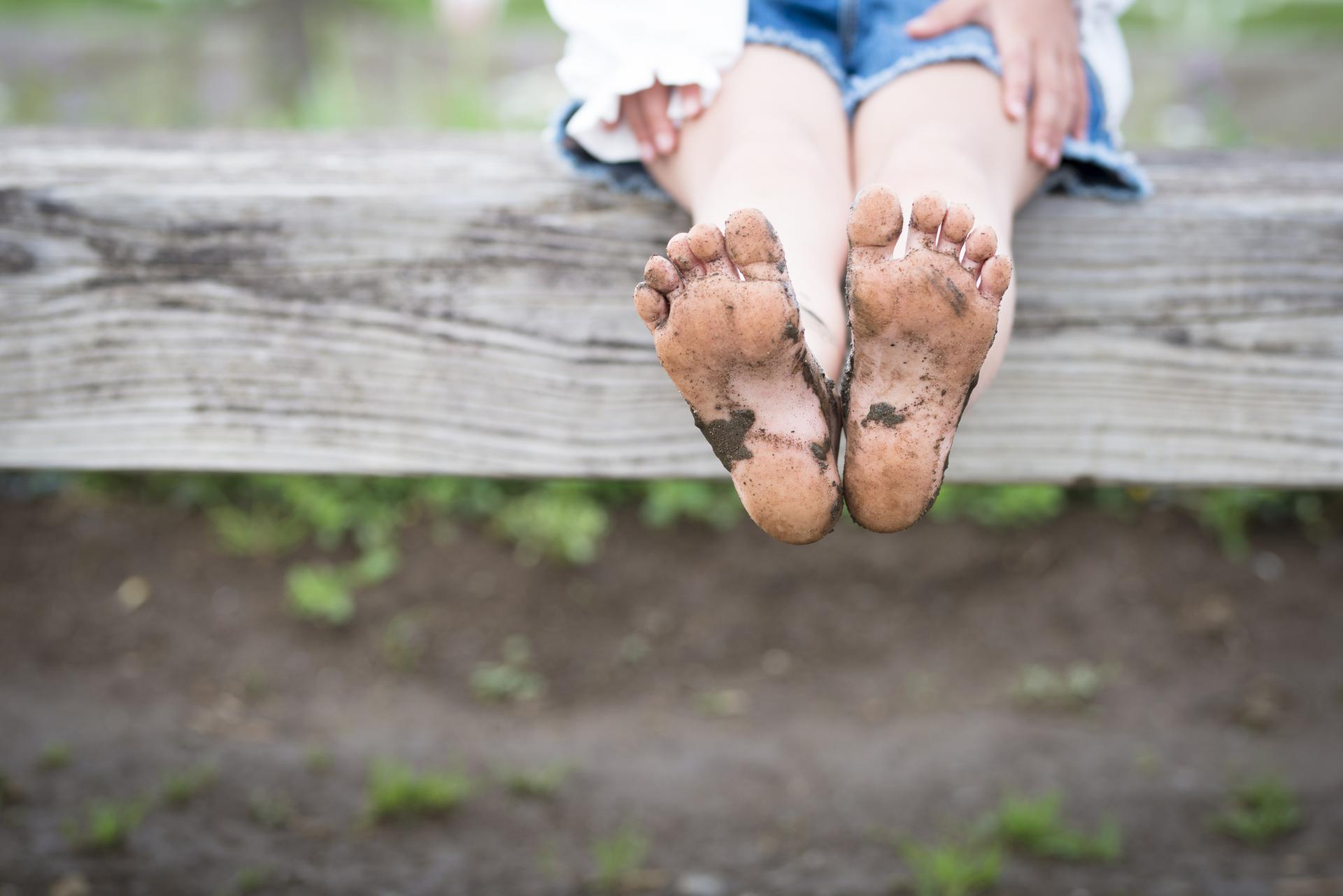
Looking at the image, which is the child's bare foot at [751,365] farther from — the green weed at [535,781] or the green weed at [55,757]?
the green weed at [55,757]

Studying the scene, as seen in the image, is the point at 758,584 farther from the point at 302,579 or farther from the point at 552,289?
the point at 552,289

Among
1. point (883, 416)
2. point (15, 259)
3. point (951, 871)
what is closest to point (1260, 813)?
point (951, 871)

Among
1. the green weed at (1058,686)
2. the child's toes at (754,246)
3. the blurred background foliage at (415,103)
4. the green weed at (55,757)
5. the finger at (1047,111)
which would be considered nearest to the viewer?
the child's toes at (754,246)

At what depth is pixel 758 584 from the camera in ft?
9.23

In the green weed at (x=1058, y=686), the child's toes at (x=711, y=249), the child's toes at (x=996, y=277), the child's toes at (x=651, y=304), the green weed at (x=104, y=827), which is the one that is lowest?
the green weed at (x=1058, y=686)

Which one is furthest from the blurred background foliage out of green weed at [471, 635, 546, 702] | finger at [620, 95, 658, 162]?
finger at [620, 95, 658, 162]

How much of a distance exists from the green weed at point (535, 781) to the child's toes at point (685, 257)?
5.42 feet

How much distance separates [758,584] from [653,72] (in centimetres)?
180

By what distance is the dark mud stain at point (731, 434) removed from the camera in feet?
2.91

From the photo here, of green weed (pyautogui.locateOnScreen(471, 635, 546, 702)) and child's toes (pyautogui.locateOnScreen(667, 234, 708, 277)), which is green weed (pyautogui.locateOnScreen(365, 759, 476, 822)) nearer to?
green weed (pyautogui.locateOnScreen(471, 635, 546, 702))

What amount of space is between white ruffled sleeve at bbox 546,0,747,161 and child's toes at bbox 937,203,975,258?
0.42m

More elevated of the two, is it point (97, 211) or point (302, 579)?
point (97, 211)

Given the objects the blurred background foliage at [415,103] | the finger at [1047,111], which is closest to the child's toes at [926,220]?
the finger at [1047,111]

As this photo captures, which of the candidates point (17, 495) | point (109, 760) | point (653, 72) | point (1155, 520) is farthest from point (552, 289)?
point (17, 495)
